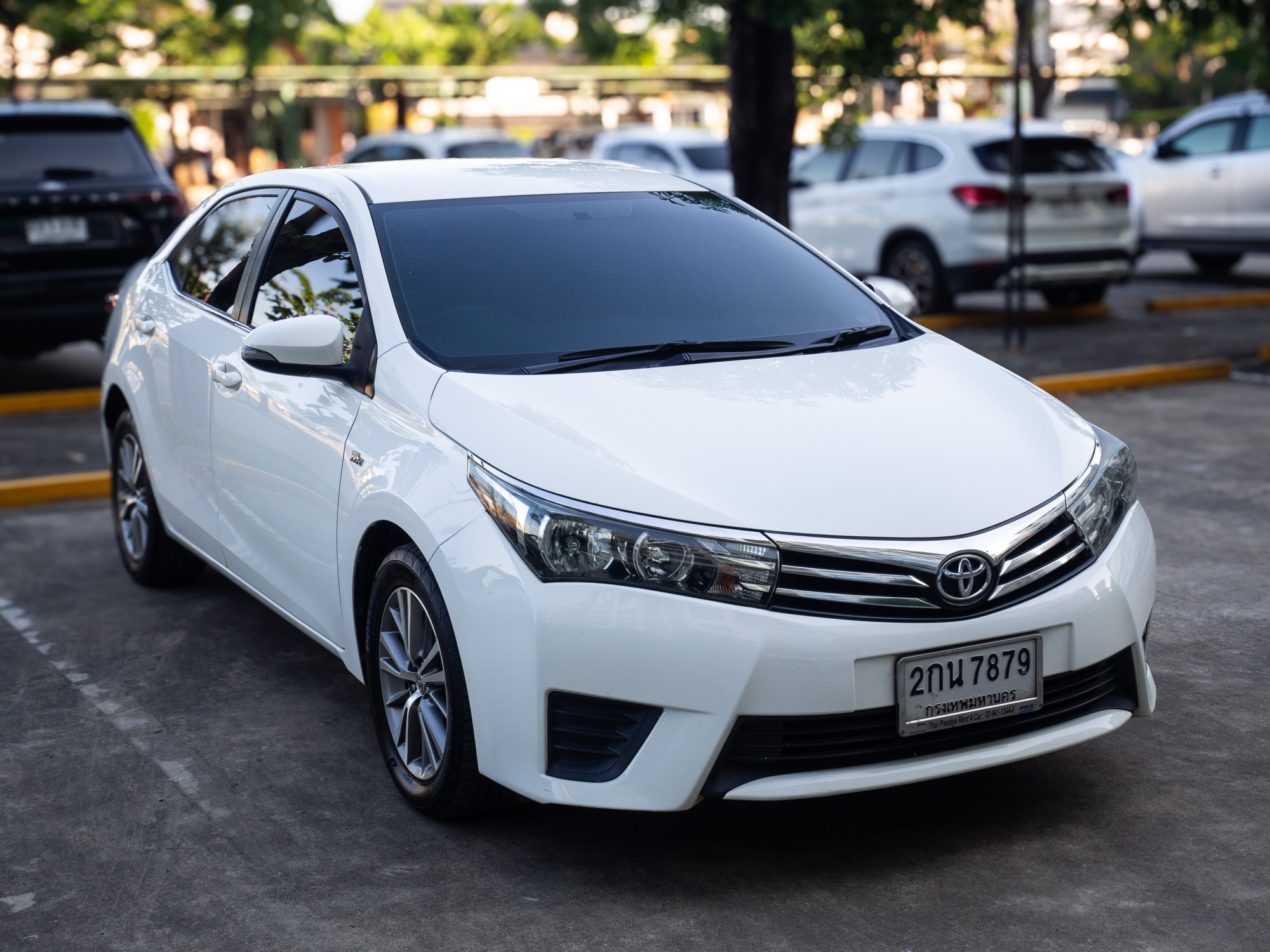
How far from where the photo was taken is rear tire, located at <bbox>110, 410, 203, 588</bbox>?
5.93 meters

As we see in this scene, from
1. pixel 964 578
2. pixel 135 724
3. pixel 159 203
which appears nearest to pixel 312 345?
pixel 135 724

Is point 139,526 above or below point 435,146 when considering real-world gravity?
below

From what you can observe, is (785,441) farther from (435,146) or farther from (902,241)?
(435,146)

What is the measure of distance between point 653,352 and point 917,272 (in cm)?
983

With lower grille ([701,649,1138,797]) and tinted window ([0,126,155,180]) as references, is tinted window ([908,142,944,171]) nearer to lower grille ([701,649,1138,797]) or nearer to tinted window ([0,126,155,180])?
tinted window ([0,126,155,180])

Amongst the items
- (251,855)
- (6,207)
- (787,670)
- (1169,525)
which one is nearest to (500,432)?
(787,670)

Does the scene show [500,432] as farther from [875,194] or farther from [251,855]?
[875,194]

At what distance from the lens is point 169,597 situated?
603cm

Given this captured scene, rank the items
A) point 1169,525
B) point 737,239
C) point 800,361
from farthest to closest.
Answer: point 1169,525
point 737,239
point 800,361

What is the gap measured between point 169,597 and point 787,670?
11.5 ft

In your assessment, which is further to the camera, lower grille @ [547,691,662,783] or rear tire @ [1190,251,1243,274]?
rear tire @ [1190,251,1243,274]

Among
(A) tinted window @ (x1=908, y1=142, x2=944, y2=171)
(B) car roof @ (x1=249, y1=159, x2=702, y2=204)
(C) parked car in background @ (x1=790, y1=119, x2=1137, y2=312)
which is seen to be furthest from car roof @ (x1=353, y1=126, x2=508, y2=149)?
(B) car roof @ (x1=249, y1=159, x2=702, y2=204)

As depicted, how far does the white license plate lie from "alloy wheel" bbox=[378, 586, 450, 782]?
6735 millimetres

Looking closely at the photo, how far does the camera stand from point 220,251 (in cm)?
546
